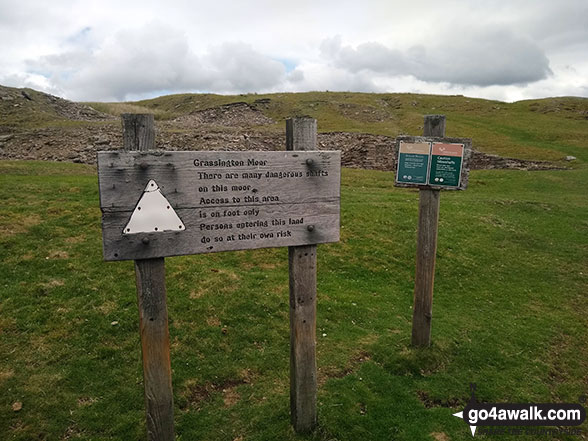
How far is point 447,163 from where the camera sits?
7.34 m

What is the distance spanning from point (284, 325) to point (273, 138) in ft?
103

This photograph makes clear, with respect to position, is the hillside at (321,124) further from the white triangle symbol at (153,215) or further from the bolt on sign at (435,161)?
the white triangle symbol at (153,215)

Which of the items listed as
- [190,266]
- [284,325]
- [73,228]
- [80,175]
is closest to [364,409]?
[284,325]

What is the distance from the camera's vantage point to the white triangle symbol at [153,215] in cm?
430

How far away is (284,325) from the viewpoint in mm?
8820

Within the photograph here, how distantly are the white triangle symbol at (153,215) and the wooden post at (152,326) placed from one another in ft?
1.21

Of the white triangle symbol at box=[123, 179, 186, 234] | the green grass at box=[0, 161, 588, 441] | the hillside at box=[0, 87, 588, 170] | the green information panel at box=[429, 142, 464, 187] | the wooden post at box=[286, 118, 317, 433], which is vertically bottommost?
the green grass at box=[0, 161, 588, 441]

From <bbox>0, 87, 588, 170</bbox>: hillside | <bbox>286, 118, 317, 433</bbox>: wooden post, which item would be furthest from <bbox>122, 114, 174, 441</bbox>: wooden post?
<bbox>0, 87, 588, 170</bbox>: hillside

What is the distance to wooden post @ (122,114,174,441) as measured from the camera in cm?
433

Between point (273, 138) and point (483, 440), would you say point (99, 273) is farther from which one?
point (273, 138)

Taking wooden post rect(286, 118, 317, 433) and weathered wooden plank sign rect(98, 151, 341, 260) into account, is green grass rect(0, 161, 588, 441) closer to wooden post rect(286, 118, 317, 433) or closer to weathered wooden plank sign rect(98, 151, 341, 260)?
wooden post rect(286, 118, 317, 433)

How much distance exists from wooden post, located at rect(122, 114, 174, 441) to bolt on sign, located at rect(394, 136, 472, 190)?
4.82 meters

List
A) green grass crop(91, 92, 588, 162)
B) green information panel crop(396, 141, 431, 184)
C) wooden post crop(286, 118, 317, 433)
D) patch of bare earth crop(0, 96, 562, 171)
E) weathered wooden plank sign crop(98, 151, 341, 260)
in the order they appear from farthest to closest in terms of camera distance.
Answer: green grass crop(91, 92, 588, 162)
patch of bare earth crop(0, 96, 562, 171)
green information panel crop(396, 141, 431, 184)
wooden post crop(286, 118, 317, 433)
weathered wooden plank sign crop(98, 151, 341, 260)

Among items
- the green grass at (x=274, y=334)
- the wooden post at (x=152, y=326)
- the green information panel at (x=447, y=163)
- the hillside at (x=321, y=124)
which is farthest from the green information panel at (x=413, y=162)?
the hillside at (x=321, y=124)
